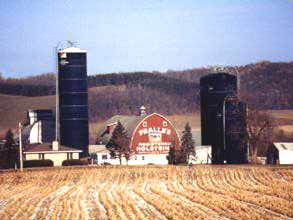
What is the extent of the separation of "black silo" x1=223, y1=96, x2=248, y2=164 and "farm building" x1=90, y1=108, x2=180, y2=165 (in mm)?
15432

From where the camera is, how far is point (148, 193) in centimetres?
4075

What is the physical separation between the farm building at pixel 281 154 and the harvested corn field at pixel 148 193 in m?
19.4

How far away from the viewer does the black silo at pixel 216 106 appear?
7694 centimetres

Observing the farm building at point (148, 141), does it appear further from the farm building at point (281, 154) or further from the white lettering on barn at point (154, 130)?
the farm building at point (281, 154)

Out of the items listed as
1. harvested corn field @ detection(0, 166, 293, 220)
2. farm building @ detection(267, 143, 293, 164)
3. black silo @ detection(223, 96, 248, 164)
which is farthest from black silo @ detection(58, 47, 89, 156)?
farm building @ detection(267, 143, 293, 164)

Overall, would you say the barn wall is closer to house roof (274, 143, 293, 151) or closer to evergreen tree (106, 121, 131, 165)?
evergreen tree (106, 121, 131, 165)

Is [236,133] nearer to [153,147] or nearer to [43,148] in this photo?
[153,147]

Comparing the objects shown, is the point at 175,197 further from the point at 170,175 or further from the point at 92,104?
the point at 92,104

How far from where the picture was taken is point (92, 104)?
591 feet

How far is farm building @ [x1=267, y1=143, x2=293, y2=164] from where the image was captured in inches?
3142

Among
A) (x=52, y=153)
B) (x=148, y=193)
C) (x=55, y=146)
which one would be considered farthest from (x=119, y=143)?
(x=148, y=193)

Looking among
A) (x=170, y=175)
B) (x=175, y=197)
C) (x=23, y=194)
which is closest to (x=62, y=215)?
(x=175, y=197)

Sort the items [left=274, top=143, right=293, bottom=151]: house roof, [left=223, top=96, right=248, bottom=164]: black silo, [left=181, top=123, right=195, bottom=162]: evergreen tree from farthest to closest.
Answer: [left=181, top=123, right=195, bottom=162]: evergreen tree → [left=274, top=143, right=293, bottom=151]: house roof → [left=223, top=96, right=248, bottom=164]: black silo

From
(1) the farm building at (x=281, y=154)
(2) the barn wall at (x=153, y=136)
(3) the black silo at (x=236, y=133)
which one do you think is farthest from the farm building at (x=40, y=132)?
(1) the farm building at (x=281, y=154)
